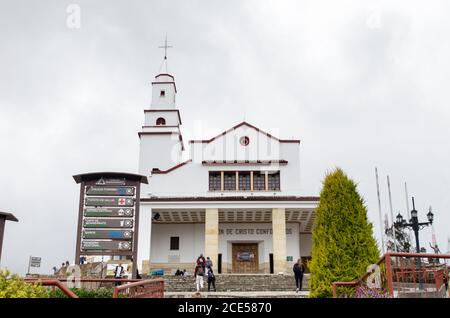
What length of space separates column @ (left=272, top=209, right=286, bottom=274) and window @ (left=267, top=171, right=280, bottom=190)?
3.47 m

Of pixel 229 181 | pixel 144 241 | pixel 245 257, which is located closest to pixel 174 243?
pixel 245 257

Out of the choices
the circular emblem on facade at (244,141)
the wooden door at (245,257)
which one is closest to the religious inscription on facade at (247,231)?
the wooden door at (245,257)

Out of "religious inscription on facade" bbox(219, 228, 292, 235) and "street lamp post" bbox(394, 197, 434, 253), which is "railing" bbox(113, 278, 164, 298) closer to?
"street lamp post" bbox(394, 197, 434, 253)

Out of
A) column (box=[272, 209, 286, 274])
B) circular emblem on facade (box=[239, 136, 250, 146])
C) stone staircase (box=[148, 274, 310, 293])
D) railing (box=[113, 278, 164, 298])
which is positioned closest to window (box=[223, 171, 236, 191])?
circular emblem on facade (box=[239, 136, 250, 146])

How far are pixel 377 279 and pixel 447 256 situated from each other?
1.45m

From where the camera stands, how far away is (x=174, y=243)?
34094 millimetres

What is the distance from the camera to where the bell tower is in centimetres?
3769

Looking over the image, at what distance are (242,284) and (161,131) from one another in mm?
17453

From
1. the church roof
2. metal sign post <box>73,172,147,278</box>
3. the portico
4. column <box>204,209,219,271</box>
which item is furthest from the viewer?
the portico

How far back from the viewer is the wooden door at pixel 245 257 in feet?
110

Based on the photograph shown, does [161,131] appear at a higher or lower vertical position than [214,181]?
higher

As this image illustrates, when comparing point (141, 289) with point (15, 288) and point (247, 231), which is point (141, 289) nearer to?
point (15, 288)
